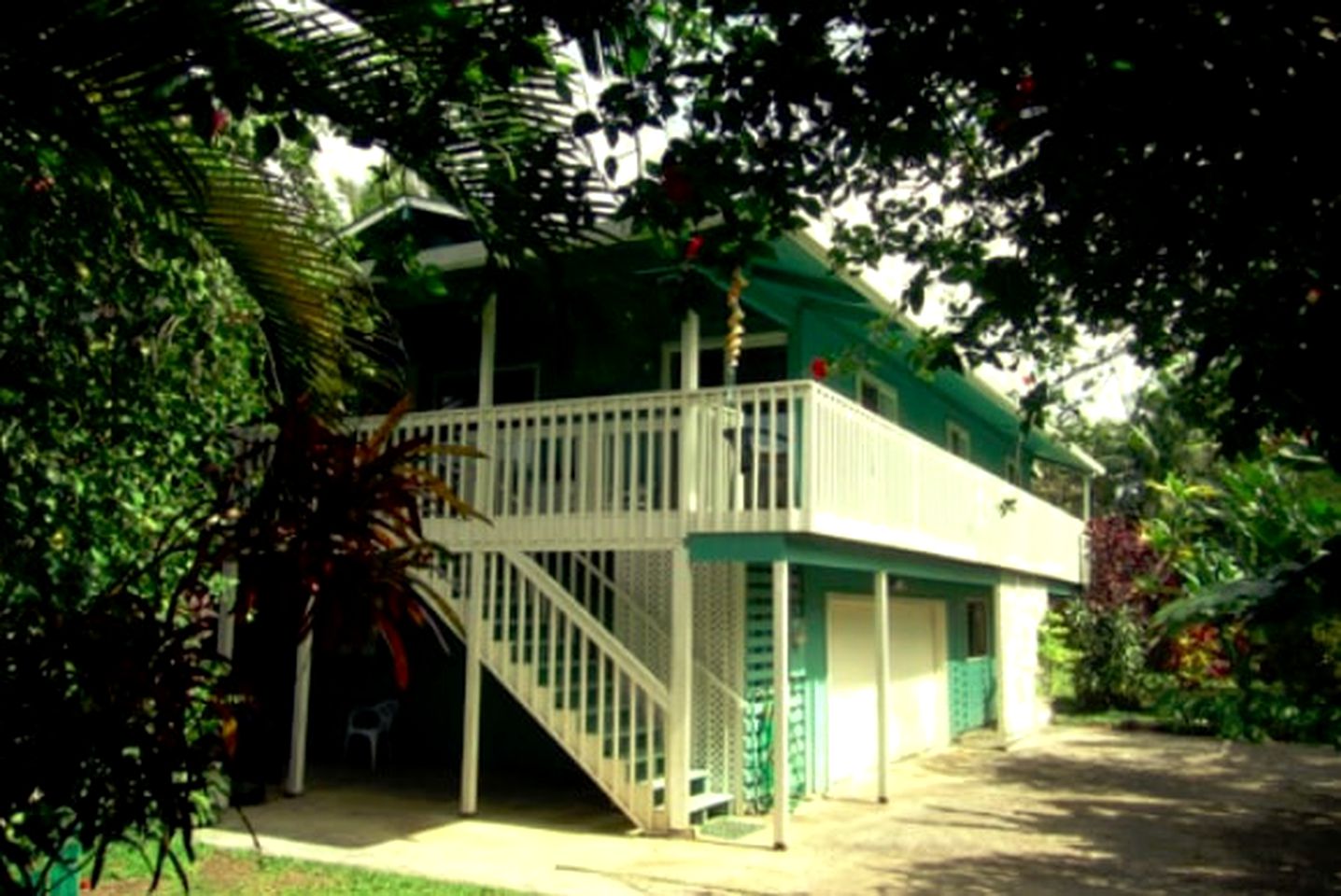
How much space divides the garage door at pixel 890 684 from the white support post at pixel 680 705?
3693 millimetres

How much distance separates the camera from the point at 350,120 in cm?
371

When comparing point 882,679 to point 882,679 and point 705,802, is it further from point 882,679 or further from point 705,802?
point 705,802

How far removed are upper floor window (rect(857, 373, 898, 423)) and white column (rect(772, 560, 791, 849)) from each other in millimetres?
5512

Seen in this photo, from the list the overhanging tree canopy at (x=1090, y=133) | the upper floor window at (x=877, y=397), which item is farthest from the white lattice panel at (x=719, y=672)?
the overhanging tree canopy at (x=1090, y=133)

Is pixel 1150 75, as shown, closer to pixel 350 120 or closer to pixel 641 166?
pixel 641 166

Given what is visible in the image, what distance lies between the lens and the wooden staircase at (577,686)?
9.92 m

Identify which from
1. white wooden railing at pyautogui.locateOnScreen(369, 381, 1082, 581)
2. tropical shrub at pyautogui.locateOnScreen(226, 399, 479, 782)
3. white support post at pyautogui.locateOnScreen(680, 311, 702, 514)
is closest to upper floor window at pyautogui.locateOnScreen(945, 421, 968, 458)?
white wooden railing at pyautogui.locateOnScreen(369, 381, 1082, 581)

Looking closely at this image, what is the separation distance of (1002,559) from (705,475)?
7.73m

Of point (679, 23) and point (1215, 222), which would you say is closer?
point (1215, 222)

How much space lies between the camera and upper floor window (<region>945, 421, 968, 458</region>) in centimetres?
1909

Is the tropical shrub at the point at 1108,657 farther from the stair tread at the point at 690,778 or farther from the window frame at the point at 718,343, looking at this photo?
the stair tread at the point at 690,778

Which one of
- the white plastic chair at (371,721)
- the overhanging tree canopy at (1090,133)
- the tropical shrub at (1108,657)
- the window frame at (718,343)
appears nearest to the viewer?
the overhanging tree canopy at (1090,133)

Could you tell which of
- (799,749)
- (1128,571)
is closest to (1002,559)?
(799,749)

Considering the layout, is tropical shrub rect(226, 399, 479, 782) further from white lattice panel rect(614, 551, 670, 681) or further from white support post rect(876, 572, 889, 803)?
white support post rect(876, 572, 889, 803)
